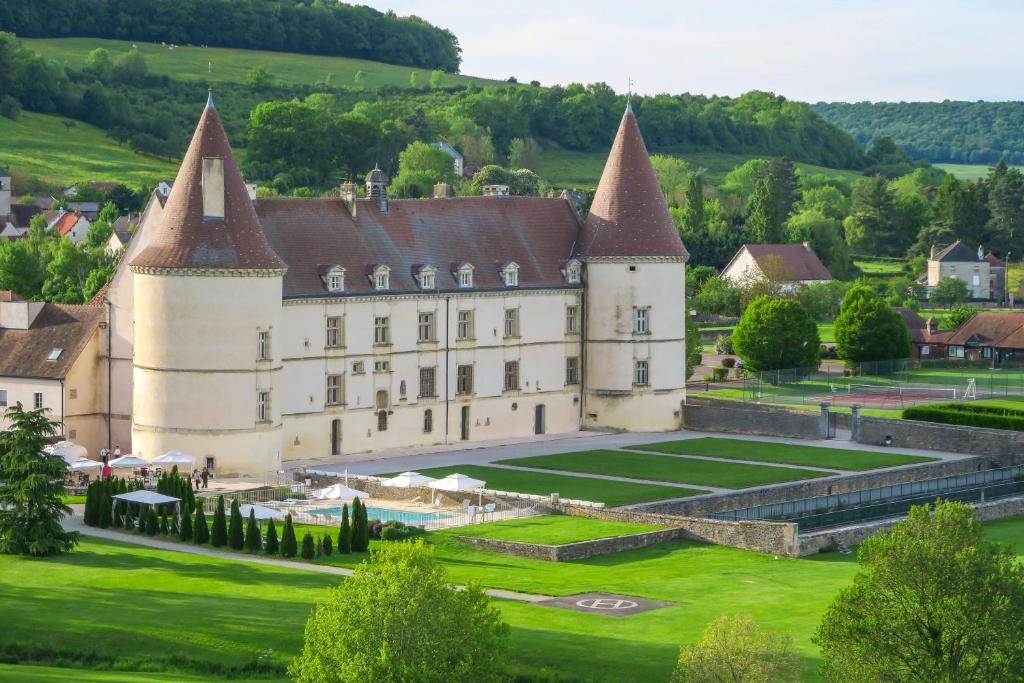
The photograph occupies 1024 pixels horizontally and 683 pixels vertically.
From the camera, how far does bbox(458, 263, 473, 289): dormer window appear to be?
3088 inches

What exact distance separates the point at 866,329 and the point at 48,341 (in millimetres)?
48038

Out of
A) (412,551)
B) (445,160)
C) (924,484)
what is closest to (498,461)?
(924,484)

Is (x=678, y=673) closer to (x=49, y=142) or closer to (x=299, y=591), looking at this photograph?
(x=299, y=591)

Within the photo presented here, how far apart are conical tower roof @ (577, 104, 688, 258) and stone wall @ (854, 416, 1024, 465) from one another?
10.3 metres

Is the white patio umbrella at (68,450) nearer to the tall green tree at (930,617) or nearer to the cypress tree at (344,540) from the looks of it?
the cypress tree at (344,540)

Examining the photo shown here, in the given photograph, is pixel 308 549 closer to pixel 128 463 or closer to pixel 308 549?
pixel 308 549

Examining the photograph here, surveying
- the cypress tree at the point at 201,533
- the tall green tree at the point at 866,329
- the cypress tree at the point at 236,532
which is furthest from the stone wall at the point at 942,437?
the cypress tree at the point at 201,533

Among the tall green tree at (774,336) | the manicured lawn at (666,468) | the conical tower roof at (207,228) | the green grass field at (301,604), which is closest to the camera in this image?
the green grass field at (301,604)

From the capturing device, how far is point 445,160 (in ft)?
535

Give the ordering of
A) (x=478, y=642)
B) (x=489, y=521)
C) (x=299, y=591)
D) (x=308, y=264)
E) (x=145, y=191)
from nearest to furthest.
Answer: (x=478, y=642)
(x=299, y=591)
(x=489, y=521)
(x=308, y=264)
(x=145, y=191)

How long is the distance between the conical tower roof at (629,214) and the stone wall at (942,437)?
10.3 meters

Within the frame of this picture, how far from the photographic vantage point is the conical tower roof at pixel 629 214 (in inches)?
3211

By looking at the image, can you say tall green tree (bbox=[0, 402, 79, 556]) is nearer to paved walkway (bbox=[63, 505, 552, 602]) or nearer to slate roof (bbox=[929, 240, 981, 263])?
paved walkway (bbox=[63, 505, 552, 602])

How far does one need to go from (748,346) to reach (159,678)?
2453 inches
